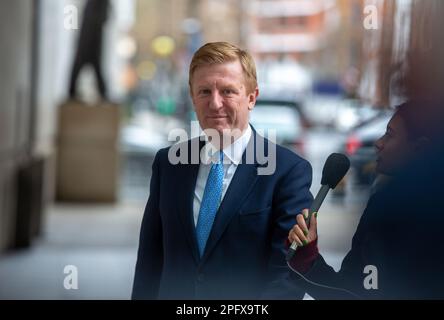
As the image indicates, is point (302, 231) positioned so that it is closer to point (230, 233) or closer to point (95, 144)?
point (230, 233)

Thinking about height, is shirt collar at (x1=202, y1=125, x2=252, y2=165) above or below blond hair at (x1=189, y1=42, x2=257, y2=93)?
below

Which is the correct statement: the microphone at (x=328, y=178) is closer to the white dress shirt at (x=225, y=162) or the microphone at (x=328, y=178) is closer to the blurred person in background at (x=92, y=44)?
the white dress shirt at (x=225, y=162)

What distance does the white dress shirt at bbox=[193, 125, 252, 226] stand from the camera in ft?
8.38

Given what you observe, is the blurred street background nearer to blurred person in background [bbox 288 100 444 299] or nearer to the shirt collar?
blurred person in background [bbox 288 100 444 299]

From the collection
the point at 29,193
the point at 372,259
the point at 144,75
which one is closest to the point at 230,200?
the point at 372,259

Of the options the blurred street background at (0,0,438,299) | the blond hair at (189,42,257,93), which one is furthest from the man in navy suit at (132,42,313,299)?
the blurred street background at (0,0,438,299)

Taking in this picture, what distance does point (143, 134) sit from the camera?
532 inches

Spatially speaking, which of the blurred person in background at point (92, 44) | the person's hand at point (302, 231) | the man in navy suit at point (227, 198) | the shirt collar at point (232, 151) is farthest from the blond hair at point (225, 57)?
the blurred person in background at point (92, 44)

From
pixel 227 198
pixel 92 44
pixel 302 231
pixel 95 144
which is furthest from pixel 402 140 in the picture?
pixel 92 44

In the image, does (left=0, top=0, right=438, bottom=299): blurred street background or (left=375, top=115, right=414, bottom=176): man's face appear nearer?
(left=375, top=115, right=414, bottom=176): man's face

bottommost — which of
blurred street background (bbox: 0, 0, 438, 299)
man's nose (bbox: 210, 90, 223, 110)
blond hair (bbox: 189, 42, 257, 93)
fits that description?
blurred street background (bbox: 0, 0, 438, 299)

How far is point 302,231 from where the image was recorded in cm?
249
